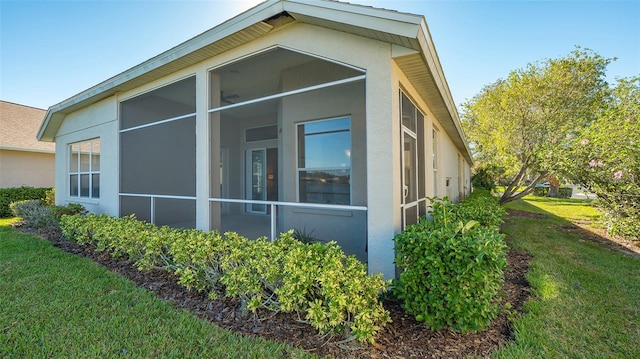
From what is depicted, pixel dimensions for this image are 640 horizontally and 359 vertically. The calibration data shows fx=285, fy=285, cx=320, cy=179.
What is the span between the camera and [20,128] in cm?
1430

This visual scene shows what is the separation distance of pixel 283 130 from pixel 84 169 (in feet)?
23.5

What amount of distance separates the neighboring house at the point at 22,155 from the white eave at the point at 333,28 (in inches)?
412

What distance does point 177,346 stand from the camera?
253 centimetres

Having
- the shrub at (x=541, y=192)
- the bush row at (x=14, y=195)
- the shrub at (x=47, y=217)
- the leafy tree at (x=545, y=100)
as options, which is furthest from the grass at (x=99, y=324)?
the shrub at (x=541, y=192)

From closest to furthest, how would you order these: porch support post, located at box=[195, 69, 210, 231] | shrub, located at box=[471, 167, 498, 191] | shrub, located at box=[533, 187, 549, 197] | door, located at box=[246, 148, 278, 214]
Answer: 1. porch support post, located at box=[195, 69, 210, 231]
2. door, located at box=[246, 148, 278, 214]
3. shrub, located at box=[471, 167, 498, 191]
4. shrub, located at box=[533, 187, 549, 197]

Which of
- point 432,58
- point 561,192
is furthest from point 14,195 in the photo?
point 561,192

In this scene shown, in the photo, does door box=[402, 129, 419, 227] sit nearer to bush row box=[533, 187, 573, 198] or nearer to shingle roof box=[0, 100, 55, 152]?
shingle roof box=[0, 100, 55, 152]

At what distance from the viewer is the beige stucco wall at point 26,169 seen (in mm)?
12594

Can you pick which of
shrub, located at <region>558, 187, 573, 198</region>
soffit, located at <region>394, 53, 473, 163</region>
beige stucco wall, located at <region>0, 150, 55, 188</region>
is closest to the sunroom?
soffit, located at <region>394, 53, 473, 163</region>

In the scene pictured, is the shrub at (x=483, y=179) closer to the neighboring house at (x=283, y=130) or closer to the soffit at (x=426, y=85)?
the neighboring house at (x=283, y=130)

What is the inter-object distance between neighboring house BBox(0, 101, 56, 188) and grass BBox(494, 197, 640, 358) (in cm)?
1838

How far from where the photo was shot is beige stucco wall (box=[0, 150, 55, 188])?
496 inches

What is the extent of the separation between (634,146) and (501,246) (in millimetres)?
6208

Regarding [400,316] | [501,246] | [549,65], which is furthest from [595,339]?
[549,65]
